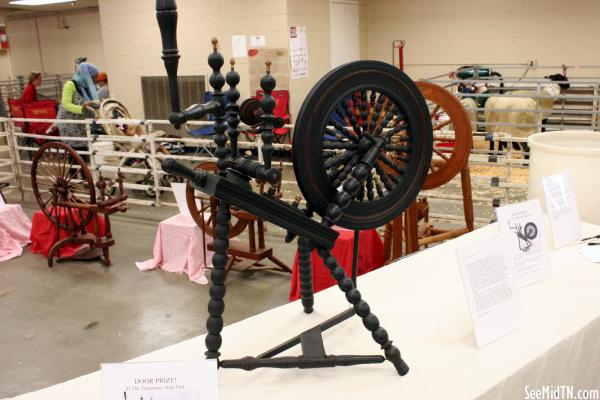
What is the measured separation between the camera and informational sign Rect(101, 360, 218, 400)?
3.43ft

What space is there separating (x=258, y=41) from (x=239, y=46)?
327mm

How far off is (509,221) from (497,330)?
376 millimetres

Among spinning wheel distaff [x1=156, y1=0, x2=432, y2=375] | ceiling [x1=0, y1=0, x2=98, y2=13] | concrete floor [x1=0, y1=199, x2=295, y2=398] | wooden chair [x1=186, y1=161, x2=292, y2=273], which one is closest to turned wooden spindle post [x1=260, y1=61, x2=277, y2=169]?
spinning wheel distaff [x1=156, y1=0, x2=432, y2=375]

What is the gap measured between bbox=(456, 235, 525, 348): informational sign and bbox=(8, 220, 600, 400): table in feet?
0.13

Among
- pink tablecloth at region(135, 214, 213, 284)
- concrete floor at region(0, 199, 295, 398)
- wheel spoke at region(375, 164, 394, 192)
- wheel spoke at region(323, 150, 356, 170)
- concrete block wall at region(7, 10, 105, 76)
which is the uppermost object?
concrete block wall at region(7, 10, 105, 76)

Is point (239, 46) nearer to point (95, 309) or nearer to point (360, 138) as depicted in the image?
point (95, 309)

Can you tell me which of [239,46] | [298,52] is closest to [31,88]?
[239,46]

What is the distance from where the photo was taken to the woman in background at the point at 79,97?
554 cm

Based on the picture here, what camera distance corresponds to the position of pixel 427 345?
1414mm

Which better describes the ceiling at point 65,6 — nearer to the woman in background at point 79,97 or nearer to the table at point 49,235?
the woman in background at point 79,97

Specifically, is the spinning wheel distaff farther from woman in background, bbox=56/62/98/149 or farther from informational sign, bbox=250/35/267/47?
informational sign, bbox=250/35/267/47

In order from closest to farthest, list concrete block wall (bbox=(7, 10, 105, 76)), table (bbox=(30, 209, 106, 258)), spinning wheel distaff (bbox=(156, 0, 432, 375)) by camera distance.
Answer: spinning wheel distaff (bbox=(156, 0, 432, 375))
table (bbox=(30, 209, 106, 258))
concrete block wall (bbox=(7, 10, 105, 76))

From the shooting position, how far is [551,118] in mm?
6781

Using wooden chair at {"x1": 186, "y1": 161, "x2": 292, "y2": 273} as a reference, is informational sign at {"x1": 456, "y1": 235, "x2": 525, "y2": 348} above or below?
above
